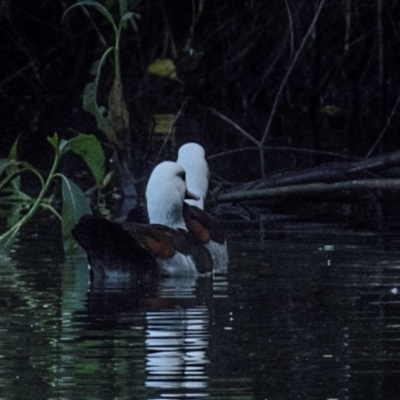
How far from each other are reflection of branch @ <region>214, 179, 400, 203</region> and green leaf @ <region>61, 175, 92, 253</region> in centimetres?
144

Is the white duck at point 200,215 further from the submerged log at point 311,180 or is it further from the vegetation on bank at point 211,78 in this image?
the vegetation on bank at point 211,78

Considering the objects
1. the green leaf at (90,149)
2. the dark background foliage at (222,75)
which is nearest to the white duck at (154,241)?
the green leaf at (90,149)

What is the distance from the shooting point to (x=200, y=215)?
9.19m

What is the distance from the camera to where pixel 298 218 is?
10430 mm

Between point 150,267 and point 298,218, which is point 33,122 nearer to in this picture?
point 298,218

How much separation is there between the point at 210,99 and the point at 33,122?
1935mm

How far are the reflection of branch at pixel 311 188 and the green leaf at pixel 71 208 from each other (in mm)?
1439

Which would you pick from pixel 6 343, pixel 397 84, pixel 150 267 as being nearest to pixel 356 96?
pixel 397 84

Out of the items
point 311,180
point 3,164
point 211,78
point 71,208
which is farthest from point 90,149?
point 211,78

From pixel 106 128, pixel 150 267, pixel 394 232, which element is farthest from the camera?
pixel 106 128

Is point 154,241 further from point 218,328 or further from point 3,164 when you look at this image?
point 218,328

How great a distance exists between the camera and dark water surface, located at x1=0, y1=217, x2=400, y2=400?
5.67 metres

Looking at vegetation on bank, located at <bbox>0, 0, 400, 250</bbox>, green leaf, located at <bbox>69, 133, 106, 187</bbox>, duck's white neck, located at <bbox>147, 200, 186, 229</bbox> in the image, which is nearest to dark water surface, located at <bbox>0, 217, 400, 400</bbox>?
duck's white neck, located at <bbox>147, 200, 186, 229</bbox>

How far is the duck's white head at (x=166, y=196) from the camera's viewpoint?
8.71 metres
